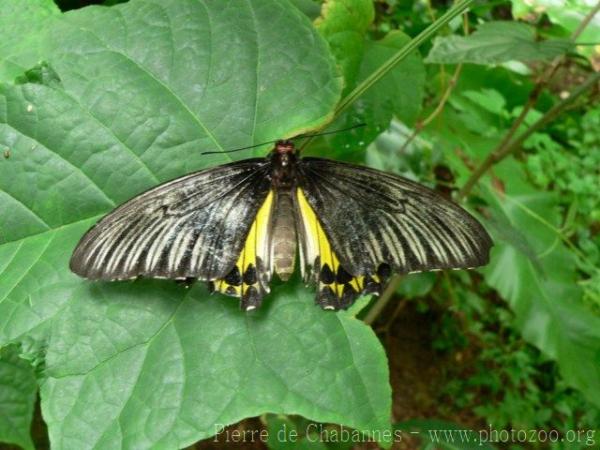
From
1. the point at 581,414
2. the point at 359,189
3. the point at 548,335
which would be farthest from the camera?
the point at 581,414

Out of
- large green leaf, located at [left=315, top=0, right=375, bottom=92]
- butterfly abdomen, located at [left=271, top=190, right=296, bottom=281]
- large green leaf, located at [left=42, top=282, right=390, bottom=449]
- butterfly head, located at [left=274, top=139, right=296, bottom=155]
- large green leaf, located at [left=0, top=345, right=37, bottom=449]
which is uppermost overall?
large green leaf, located at [left=315, top=0, right=375, bottom=92]

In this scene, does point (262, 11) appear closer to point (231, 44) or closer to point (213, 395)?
point (231, 44)

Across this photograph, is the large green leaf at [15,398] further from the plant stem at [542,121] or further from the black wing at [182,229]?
the plant stem at [542,121]

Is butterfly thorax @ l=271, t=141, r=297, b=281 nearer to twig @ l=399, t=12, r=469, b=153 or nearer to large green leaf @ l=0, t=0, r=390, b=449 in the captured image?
large green leaf @ l=0, t=0, r=390, b=449

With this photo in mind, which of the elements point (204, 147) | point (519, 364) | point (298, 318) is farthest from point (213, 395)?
point (519, 364)

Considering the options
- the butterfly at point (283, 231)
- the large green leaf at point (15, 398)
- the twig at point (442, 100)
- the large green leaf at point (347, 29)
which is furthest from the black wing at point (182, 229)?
the twig at point (442, 100)

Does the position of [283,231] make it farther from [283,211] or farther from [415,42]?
[415,42]

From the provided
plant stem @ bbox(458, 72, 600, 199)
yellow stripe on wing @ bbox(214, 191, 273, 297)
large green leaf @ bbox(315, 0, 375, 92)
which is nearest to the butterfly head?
yellow stripe on wing @ bbox(214, 191, 273, 297)
